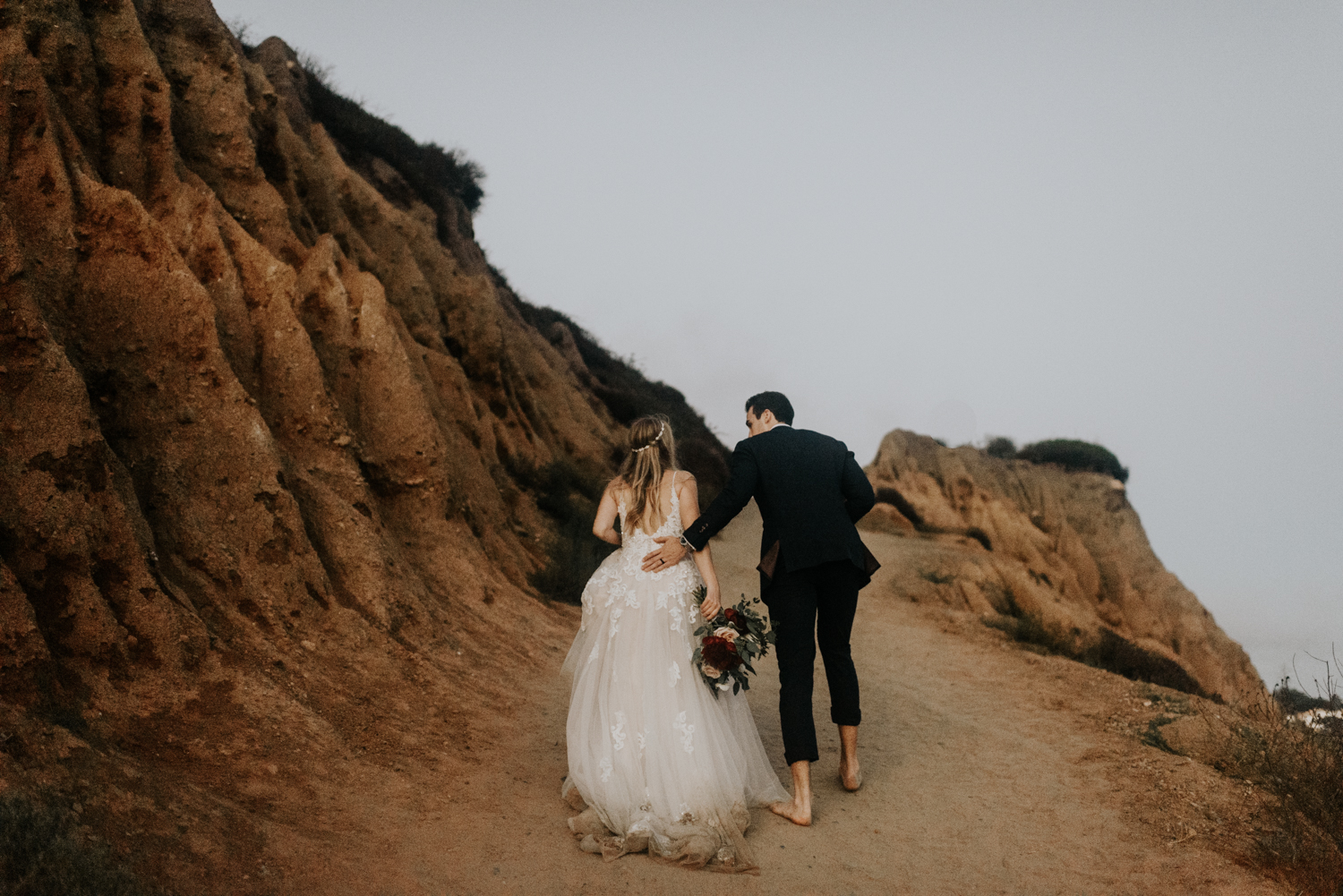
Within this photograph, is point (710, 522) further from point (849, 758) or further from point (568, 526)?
point (568, 526)

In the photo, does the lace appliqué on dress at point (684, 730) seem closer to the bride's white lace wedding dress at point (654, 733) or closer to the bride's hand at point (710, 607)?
the bride's white lace wedding dress at point (654, 733)

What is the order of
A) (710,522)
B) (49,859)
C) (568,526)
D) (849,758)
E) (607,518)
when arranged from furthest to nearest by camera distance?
(568,526), (849,758), (607,518), (710,522), (49,859)

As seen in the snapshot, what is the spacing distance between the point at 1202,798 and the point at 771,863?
2880 mm

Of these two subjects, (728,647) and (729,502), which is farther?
(729,502)

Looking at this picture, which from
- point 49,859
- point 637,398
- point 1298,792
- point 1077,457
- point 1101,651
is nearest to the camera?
point 49,859

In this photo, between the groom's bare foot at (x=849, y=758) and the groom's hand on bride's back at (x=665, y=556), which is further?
the groom's bare foot at (x=849, y=758)

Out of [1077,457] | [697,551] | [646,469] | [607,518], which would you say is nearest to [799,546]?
[697,551]

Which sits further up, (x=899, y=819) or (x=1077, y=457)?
(x=1077, y=457)

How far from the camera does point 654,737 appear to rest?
4.66 meters

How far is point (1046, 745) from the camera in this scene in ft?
22.3

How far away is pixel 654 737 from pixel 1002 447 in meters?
35.1

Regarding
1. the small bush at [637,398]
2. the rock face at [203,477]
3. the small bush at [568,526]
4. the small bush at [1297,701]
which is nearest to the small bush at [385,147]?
the small bush at [637,398]

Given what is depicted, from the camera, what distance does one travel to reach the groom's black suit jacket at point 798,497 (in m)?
4.90

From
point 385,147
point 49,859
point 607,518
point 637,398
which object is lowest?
point 49,859
